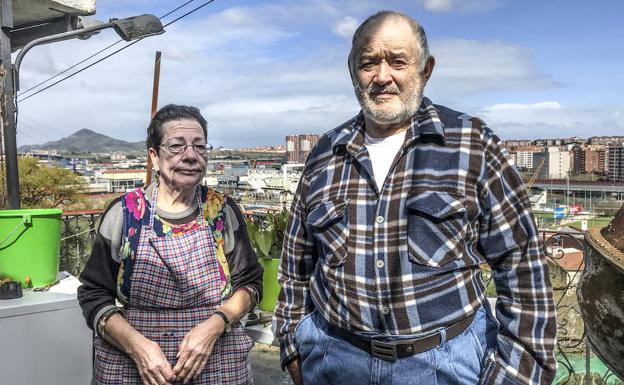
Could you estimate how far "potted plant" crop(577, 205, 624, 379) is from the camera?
3.46 ft

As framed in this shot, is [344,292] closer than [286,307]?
Yes

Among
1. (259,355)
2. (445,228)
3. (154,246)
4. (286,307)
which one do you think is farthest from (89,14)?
(445,228)

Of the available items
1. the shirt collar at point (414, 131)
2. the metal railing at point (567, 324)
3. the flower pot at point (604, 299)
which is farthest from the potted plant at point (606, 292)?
the metal railing at point (567, 324)

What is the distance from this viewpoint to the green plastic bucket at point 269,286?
228 cm

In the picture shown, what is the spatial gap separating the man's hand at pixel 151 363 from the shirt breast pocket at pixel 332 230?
0.61 metres

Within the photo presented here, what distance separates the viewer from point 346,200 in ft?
4.20

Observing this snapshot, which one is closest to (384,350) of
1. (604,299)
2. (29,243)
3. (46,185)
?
(604,299)

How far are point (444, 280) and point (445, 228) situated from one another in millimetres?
117

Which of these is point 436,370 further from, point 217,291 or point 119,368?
point 119,368

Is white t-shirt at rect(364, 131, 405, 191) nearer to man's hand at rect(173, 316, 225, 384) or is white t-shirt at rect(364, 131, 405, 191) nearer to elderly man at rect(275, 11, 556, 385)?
elderly man at rect(275, 11, 556, 385)

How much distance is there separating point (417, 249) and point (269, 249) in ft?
3.94

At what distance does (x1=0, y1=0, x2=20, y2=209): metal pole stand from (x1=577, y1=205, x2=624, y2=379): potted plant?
11.3ft

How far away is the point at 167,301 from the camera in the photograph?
5.23ft

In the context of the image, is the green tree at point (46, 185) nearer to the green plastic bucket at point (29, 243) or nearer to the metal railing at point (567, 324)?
the green plastic bucket at point (29, 243)
